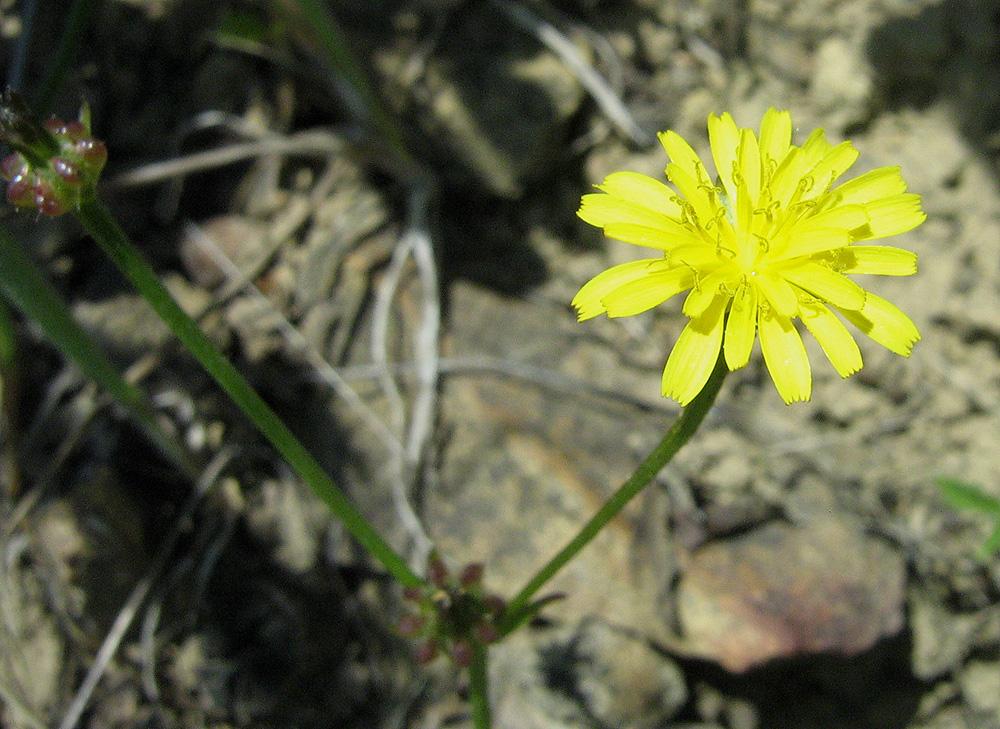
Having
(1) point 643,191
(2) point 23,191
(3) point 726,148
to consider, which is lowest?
(2) point 23,191

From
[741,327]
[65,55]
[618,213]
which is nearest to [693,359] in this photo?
[741,327]

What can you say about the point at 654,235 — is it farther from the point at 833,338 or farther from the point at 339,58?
the point at 339,58

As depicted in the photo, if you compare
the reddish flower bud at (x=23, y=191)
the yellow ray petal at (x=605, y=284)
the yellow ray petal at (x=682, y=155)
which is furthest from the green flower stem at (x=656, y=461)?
the reddish flower bud at (x=23, y=191)

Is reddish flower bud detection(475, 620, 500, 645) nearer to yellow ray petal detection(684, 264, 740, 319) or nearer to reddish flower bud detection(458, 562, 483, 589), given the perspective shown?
reddish flower bud detection(458, 562, 483, 589)

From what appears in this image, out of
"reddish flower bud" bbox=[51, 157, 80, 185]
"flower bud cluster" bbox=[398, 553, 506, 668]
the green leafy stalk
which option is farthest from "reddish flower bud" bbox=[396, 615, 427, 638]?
the green leafy stalk

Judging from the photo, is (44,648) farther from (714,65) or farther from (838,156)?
(714,65)

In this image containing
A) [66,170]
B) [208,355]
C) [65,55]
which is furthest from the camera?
[65,55]
